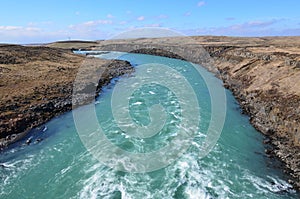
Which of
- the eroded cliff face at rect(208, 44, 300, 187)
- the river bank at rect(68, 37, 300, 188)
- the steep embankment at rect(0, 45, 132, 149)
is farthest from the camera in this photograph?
the steep embankment at rect(0, 45, 132, 149)

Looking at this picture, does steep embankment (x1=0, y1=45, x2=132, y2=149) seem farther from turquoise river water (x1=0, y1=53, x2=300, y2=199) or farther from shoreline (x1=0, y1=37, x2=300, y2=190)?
shoreline (x1=0, y1=37, x2=300, y2=190)

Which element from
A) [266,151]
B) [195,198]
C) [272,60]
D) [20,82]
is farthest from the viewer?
[272,60]

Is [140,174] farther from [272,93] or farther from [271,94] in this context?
[272,93]

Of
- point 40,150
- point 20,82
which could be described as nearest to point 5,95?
point 20,82

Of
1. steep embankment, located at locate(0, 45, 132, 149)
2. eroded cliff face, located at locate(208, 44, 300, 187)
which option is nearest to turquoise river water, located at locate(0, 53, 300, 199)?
eroded cliff face, located at locate(208, 44, 300, 187)

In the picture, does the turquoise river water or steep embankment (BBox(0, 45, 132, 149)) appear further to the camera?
steep embankment (BBox(0, 45, 132, 149))

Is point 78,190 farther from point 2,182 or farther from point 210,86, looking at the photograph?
point 210,86

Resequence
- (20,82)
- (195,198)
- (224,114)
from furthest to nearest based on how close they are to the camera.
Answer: (20,82) → (224,114) → (195,198)

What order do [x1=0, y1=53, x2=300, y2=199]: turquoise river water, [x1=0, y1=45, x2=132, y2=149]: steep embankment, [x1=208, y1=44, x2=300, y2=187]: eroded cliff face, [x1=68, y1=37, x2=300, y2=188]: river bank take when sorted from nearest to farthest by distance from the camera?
1. [x1=0, y1=53, x2=300, y2=199]: turquoise river water
2. [x1=68, y1=37, x2=300, y2=188]: river bank
3. [x1=208, y1=44, x2=300, y2=187]: eroded cliff face
4. [x1=0, y1=45, x2=132, y2=149]: steep embankment
